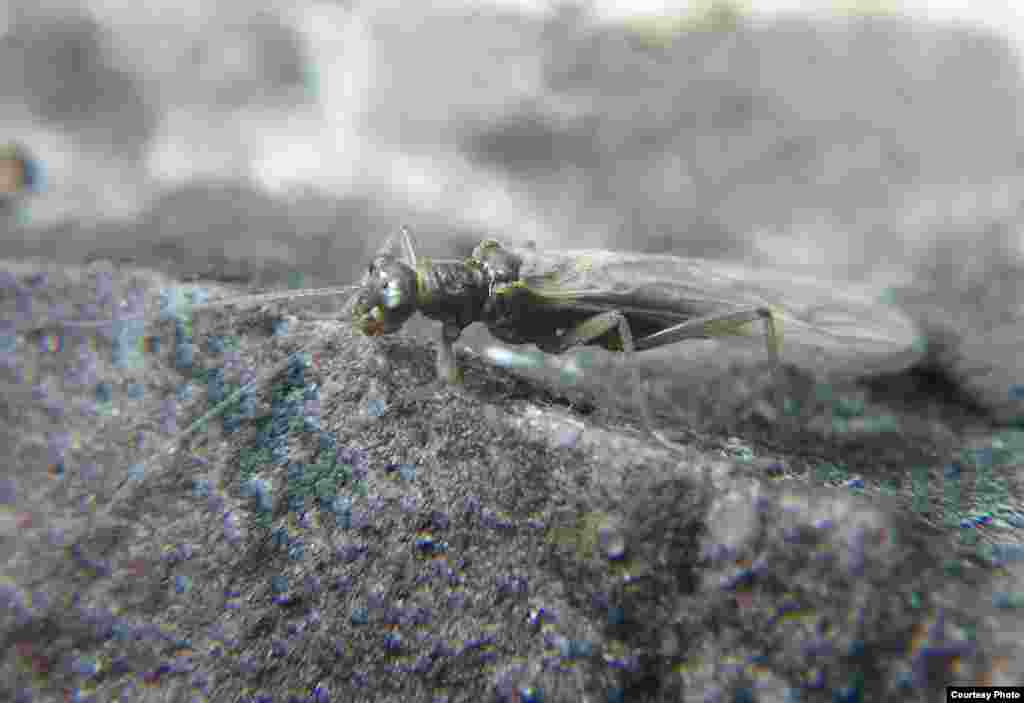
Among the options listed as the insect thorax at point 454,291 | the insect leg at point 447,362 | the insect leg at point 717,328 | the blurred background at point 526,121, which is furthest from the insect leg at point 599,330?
the blurred background at point 526,121

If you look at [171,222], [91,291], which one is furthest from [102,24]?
[91,291]

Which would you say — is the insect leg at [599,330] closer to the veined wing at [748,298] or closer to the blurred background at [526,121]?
the veined wing at [748,298]

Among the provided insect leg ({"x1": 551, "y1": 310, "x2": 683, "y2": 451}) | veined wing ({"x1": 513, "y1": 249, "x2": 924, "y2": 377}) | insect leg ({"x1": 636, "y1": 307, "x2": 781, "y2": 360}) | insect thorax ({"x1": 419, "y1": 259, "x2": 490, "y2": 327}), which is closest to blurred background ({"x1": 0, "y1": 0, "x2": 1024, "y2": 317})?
veined wing ({"x1": 513, "y1": 249, "x2": 924, "y2": 377})

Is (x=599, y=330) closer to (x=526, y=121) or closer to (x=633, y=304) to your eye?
(x=633, y=304)

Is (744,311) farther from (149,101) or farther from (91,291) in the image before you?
(149,101)

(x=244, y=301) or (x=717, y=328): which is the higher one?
(x=244, y=301)

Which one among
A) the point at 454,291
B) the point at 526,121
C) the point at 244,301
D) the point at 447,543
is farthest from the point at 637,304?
the point at 526,121

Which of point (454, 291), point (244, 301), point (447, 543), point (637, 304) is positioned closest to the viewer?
point (447, 543)
